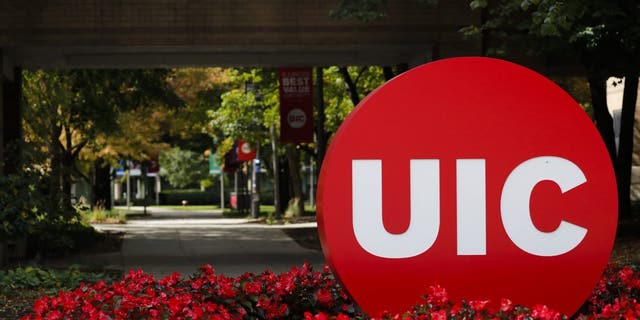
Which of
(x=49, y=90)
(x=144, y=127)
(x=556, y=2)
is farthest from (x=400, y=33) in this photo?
(x=144, y=127)

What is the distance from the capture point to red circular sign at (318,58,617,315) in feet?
22.5

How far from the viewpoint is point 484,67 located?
7.05 m

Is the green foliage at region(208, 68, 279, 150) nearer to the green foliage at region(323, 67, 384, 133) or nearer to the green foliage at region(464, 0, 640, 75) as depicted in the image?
the green foliage at region(323, 67, 384, 133)

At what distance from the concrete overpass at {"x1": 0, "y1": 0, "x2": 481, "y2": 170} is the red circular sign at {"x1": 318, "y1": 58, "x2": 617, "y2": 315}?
33.4 feet

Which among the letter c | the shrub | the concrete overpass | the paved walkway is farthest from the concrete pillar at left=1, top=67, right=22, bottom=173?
the shrub

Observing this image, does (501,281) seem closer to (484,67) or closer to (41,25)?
(484,67)

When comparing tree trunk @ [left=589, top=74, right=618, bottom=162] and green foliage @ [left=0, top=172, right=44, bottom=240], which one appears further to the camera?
tree trunk @ [left=589, top=74, right=618, bottom=162]

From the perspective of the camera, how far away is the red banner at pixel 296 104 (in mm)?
25234

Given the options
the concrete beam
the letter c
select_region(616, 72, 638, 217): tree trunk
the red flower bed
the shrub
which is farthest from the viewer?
the shrub

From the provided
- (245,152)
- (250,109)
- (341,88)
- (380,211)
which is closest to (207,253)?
(341,88)

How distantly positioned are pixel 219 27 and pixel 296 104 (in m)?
8.67

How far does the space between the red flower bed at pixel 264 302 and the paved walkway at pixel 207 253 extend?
7.77 meters

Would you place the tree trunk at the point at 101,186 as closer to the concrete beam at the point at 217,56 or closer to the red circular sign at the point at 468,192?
the concrete beam at the point at 217,56

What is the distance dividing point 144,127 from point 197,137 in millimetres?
21162
